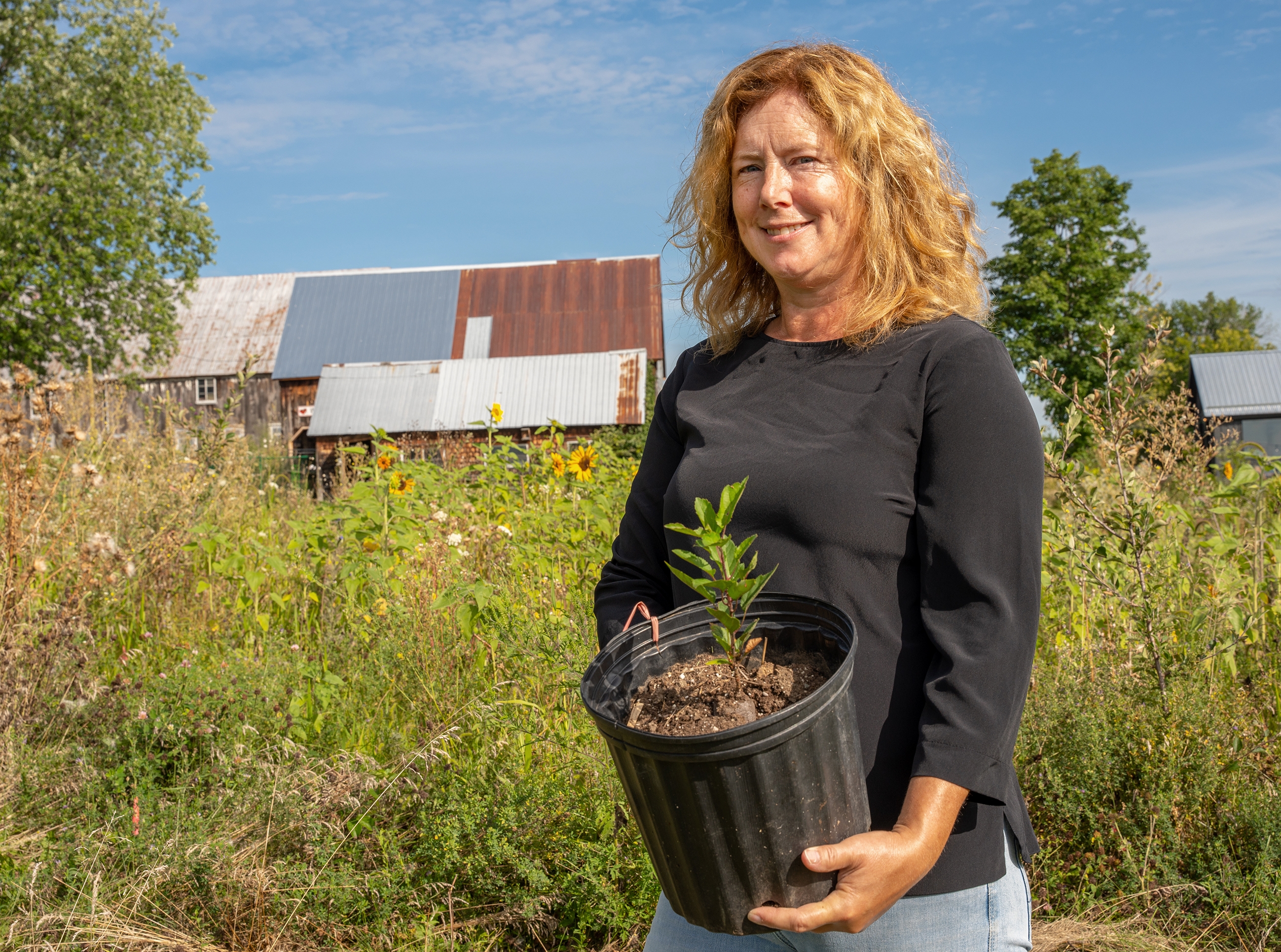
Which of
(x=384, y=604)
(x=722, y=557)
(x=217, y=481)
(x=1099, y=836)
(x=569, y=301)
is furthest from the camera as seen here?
(x=569, y=301)

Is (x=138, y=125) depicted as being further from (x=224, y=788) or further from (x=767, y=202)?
(x=767, y=202)

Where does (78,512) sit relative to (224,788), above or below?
above

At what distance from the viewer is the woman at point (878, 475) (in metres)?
1.19

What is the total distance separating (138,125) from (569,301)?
12.7m

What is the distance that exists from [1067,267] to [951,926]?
30.2 meters

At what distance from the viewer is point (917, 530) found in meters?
1.30

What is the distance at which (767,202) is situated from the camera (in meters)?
1.51

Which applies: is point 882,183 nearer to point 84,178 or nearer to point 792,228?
point 792,228

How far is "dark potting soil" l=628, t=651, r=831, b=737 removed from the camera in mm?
1110

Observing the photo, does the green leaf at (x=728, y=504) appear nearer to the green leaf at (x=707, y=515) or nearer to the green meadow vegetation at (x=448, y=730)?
the green leaf at (x=707, y=515)

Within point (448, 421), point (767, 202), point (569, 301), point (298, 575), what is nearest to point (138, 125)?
point (448, 421)

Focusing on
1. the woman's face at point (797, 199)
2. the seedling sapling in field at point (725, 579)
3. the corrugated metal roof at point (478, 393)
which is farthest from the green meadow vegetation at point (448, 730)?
the corrugated metal roof at point (478, 393)

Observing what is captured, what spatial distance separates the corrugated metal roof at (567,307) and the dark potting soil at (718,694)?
2784 cm

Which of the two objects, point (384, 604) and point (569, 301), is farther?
point (569, 301)
